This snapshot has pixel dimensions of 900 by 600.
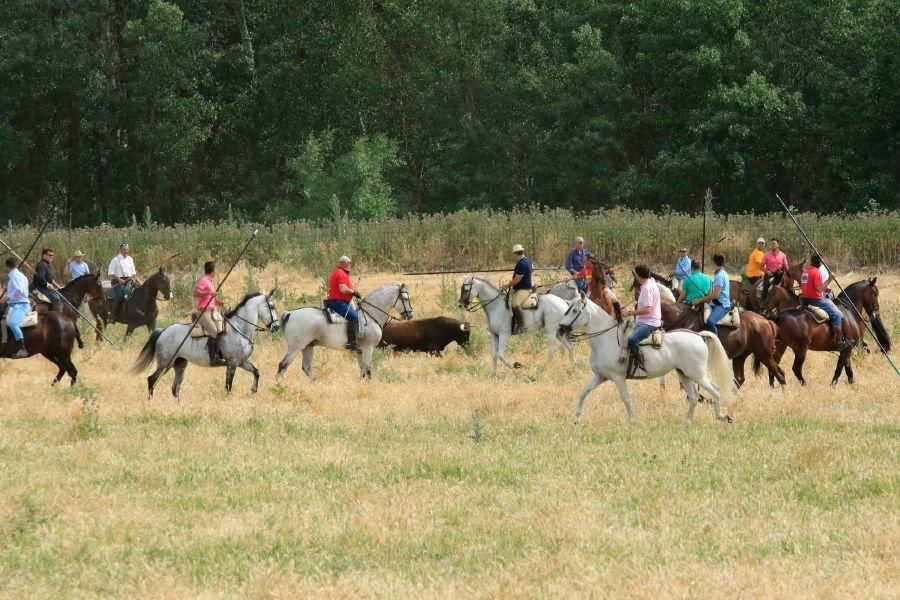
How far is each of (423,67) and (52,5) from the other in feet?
50.0

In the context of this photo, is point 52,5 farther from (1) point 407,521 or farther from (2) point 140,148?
(1) point 407,521

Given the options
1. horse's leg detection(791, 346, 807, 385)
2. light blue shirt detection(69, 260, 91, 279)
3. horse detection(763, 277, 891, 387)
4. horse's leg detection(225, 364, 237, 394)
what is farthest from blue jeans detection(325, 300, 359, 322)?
light blue shirt detection(69, 260, 91, 279)

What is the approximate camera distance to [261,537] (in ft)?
34.9

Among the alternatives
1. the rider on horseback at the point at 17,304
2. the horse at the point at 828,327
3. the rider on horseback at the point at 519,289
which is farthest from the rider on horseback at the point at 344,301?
the horse at the point at 828,327

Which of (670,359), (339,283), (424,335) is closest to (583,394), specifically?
(670,359)

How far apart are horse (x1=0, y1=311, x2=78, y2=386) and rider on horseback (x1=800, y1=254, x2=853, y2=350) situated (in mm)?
10833

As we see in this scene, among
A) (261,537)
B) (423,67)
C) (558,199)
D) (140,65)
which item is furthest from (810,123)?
(261,537)

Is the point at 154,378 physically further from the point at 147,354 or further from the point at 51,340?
the point at 51,340

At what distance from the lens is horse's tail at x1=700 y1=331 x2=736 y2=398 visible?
51.6ft

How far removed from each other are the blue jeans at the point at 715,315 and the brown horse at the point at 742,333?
0.28 feet

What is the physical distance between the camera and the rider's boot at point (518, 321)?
21.8m

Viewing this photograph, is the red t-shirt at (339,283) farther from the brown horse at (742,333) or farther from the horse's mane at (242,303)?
the brown horse at (742,333)

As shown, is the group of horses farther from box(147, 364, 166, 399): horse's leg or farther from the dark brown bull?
the dark brown bull

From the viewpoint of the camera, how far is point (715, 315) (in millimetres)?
17688
